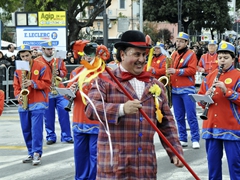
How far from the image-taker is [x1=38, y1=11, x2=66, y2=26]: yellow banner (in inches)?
1095

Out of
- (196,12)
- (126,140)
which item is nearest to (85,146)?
(126,140)

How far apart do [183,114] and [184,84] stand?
570 millimetres

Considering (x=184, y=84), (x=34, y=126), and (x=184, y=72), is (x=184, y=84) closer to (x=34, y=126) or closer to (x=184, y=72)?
(x=184, y=72)


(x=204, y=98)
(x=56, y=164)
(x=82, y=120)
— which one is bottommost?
(x=56, y=164)

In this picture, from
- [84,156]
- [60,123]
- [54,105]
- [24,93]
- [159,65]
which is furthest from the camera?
[159,65]

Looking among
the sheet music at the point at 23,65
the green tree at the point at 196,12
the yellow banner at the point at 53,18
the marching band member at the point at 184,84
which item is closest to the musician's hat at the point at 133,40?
the sheet music at the point at 23,65

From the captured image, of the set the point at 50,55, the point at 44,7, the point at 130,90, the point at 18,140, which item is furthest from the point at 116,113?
the point at 44,7

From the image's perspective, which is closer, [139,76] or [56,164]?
Result: [139,76]

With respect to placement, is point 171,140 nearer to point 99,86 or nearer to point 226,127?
point 99,86

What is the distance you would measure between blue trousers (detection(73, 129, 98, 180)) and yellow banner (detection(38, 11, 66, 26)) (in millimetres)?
20816

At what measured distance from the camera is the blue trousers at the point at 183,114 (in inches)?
421

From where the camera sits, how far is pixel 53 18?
28.0 meters

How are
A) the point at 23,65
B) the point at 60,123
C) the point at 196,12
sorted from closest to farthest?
1. the point at 23,65
2. the point at 60,123
3. the point at 196,12

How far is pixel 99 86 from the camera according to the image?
4680 mm
